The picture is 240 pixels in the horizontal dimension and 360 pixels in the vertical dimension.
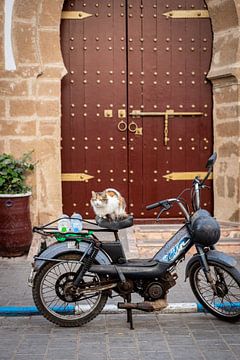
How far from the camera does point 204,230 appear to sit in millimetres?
5070

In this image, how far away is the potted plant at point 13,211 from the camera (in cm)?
747

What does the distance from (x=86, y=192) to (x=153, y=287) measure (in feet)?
11.6

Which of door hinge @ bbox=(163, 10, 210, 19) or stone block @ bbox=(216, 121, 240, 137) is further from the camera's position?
door hinge @ bbox=(163, 10, 210, 19)

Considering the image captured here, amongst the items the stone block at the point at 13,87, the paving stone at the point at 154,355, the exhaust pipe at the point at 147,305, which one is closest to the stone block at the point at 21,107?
the stone block at the point at 13,87

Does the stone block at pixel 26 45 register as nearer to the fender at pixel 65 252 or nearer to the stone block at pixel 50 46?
the stone block at pixel 50 46

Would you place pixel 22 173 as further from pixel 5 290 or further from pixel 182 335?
pixel 182 335

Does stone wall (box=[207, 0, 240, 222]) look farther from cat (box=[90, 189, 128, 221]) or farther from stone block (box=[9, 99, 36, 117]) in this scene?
cat (box=[90, 189, 128, 221])

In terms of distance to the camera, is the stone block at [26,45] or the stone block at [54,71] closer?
the stone block at [26,45]

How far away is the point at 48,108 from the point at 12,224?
1.65 m

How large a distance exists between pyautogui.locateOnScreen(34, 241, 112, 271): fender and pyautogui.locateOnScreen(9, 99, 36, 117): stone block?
3.27 m

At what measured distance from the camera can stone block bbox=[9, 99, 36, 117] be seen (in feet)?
26.4

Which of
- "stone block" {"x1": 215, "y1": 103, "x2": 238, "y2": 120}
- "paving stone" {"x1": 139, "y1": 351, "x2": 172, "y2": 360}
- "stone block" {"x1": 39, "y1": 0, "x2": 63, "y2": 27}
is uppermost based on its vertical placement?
"stone block" {"x1": 39, "y1": 0, "x2": 63, "y2": 27}

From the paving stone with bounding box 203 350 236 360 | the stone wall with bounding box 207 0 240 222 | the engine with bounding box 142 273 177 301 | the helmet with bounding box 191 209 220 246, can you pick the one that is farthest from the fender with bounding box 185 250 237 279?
the stone wall with bounding box 207 0 240 222

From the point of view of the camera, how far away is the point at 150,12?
846cm
